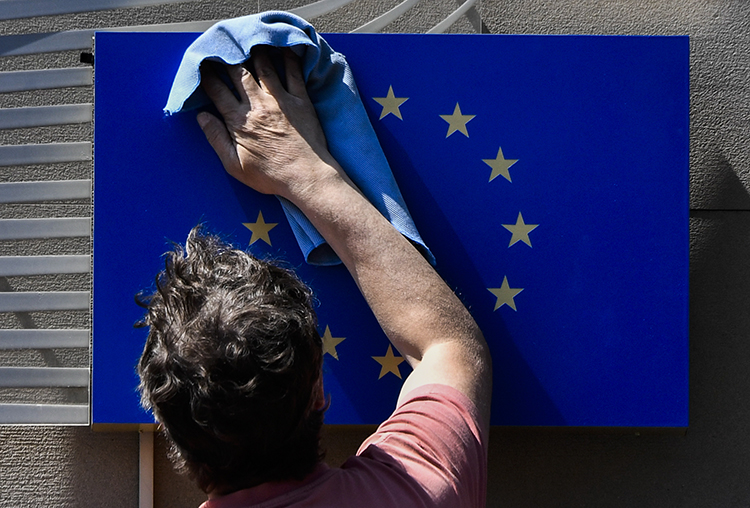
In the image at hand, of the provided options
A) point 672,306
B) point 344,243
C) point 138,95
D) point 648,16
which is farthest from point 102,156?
point 648,16

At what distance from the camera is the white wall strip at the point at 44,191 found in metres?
1.52

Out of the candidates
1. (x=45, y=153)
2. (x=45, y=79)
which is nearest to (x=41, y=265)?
(x=45, y=153)

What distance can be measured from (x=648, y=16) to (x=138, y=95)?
128cm

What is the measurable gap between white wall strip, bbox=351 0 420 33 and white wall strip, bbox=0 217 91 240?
82 cm

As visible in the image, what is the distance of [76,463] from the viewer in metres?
1.60

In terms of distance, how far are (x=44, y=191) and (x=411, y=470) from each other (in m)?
1.12

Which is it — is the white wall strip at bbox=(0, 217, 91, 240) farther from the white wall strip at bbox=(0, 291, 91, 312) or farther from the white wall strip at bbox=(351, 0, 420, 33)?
the white wall strip at bbox=(351, 0, 420, 33)

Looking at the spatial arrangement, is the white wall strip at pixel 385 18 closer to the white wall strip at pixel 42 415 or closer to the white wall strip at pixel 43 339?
the white wall strip at pixel 43 339

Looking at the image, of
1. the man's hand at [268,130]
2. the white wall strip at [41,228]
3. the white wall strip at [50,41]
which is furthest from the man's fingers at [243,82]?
the white wall strip at [41,228]

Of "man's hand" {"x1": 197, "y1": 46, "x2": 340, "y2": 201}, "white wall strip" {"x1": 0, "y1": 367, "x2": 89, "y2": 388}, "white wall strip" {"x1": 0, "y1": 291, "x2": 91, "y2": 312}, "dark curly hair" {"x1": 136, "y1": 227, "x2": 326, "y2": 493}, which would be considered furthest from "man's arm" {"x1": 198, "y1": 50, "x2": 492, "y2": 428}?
"white wall strip" {"x1": 0, "y1": 367, "x2": 89, "y2": 388}

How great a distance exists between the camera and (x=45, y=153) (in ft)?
5.02

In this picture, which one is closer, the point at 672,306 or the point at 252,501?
the point at 252,501

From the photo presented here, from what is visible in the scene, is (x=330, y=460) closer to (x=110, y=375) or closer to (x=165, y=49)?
(x=110, y=375)

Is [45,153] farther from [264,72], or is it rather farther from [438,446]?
[438,446]
